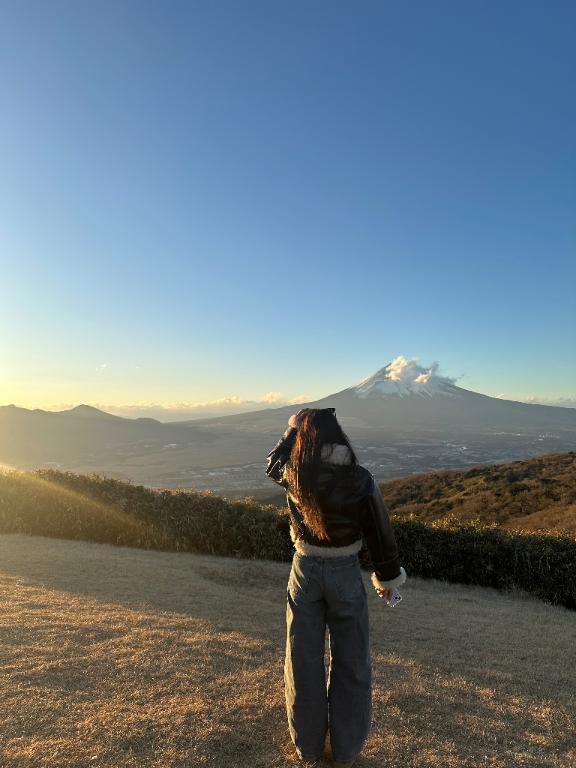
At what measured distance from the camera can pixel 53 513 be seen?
9.62 m

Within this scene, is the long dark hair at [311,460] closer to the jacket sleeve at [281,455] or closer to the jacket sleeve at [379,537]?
the jacket sleeve at [281,455]

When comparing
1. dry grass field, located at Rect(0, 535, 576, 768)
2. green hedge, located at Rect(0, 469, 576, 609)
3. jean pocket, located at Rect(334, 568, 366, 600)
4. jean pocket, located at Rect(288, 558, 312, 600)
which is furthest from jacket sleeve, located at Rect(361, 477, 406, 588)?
green hedge, located at Rect(0, 469, 576, 609)

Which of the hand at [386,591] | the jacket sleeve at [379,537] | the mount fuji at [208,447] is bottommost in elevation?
the mount fuji at [208,447]

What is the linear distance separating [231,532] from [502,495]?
959 centimetres

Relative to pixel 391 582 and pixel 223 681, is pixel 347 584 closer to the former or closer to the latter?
pixel 391 582

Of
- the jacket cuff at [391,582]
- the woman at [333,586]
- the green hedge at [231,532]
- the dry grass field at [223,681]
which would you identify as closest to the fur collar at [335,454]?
the woman at [333,586]

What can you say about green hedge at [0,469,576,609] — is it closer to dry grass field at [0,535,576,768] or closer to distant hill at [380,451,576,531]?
dry grass field at [0,535,576,768]

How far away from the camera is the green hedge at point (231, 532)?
7906 millimetres

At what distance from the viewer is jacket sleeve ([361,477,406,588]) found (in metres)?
2.70

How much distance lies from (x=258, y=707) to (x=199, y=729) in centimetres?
46

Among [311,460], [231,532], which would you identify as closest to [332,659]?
[311,460]

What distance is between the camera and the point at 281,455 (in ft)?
9.48

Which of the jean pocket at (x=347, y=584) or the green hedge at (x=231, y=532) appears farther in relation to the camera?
the green hedge at (x=231, y=532)

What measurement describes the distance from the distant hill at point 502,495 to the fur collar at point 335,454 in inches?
337
